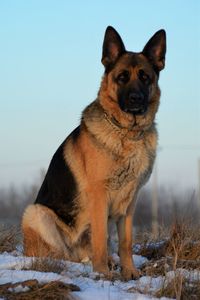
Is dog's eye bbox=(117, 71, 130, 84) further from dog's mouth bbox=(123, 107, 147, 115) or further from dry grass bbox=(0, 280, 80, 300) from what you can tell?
dry grass bbox=(0, 280, 80, 300)

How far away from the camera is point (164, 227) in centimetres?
789

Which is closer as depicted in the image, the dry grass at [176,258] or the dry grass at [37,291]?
the dry grass at [37,291]

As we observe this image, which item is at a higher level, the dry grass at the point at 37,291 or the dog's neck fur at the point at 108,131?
the dog's neck fur at the point at 108,131

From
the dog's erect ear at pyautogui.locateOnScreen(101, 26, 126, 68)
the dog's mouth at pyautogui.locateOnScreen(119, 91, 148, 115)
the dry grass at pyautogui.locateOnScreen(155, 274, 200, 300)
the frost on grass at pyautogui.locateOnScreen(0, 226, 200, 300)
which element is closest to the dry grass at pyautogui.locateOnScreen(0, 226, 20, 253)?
the frost on grass at pyautogui.locateOnScreen(0, 226, 200, 300)

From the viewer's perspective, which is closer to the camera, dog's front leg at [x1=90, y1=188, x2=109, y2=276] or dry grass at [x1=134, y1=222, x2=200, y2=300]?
dry grass at [x1=134, y1=222, x2=200, y2=300]

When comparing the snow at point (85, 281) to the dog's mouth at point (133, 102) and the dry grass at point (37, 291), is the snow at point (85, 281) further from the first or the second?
the dog's mouth at point (133, 102)

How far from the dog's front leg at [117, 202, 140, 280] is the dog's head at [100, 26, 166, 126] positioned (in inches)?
41.8

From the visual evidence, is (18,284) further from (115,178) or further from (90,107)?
(90,107)

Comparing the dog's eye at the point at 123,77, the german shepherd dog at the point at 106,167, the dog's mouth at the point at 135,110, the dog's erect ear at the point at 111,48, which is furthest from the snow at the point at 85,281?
the dog's erect ear at the point at 111,48

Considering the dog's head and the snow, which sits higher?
the dog's head

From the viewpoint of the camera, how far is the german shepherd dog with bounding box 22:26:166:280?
5.61 m

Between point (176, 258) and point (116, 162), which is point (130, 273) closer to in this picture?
point (176, 258)

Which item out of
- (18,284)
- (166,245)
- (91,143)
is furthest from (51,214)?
(18,284)

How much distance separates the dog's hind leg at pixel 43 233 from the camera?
19.5ft
